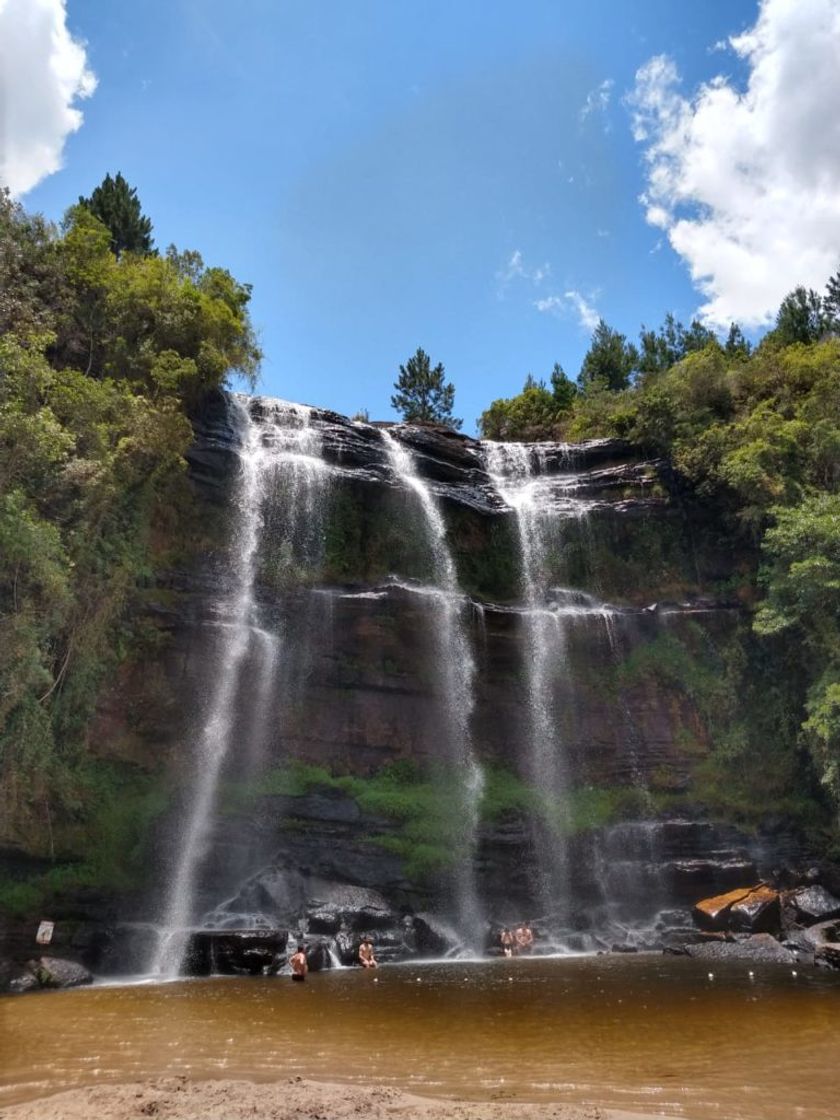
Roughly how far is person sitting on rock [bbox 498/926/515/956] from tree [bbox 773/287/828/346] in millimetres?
35969

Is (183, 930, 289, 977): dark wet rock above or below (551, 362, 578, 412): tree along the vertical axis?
below

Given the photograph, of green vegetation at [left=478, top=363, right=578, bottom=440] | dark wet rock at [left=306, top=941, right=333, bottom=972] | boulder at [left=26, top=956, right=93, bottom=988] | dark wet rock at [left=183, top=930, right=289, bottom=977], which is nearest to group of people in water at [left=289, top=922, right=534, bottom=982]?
dark wet rock at [left=306, top=941, right=333, bottom=972]

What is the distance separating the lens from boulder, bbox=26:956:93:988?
542 inches

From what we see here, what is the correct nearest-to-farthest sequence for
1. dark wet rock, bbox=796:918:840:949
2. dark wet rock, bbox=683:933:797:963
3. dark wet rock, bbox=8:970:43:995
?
dark wet rock, bbox=8:970:43:995 < dark wet rock, bbox=683:933:797:963 < dark wet rock, bbox=796:918:840:949

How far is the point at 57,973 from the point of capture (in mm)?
13984

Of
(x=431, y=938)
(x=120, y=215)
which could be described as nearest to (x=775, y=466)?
(x=431, y=938)

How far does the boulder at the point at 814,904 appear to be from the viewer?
60.5 ft

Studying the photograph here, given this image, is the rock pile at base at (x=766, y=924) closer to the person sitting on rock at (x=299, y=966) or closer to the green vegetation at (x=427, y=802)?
the green vegetation at (x=427, y=802)

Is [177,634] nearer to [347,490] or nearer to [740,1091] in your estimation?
[347,490]

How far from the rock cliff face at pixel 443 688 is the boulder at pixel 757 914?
1466mm

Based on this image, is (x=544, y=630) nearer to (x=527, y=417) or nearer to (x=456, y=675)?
(x=456, y=675)

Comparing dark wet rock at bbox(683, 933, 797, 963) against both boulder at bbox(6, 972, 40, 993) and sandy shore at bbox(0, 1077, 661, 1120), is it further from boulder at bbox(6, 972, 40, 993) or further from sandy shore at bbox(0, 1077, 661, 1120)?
boulder at bbox(6, 972, 40, 993)

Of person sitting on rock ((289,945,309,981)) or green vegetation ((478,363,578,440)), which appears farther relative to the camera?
green vegetation ((478,363,578,440))

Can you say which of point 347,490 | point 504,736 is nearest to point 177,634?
point 347,490
